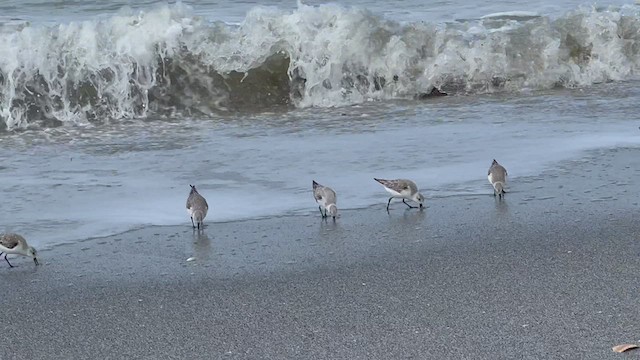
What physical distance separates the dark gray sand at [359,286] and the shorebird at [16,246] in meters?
0.09

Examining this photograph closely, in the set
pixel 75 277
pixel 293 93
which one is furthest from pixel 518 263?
pixel 293 93

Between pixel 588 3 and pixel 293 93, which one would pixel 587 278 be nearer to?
pixel 293 93

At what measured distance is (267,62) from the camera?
14227mm

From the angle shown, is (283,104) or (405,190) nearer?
(405,190)

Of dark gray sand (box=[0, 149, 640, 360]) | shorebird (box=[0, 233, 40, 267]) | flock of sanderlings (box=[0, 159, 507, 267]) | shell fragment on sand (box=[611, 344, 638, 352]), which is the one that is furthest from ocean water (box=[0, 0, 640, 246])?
shell fragment on sand (box=[611, 344, 638, 352])

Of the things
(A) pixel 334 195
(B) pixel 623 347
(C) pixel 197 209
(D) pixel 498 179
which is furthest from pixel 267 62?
(B) pixel 623 347

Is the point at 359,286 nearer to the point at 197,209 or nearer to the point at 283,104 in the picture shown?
the point at 197,209

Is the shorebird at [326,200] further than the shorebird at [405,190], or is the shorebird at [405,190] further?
the shorebird at [405,190]

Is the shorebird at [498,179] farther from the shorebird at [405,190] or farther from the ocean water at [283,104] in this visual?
the shorebird at [405,190]

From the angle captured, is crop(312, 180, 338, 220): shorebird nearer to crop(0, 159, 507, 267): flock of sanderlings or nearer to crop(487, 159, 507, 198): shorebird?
crop(0, 159, 507, 267): flock of sanderlings

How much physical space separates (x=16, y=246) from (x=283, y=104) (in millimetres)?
6721

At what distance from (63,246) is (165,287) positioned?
45.5 inches

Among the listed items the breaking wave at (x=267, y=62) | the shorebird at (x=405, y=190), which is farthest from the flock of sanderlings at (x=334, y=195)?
the breaking wave at (x=267, y=62)

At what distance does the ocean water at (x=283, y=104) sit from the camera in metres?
8.66
